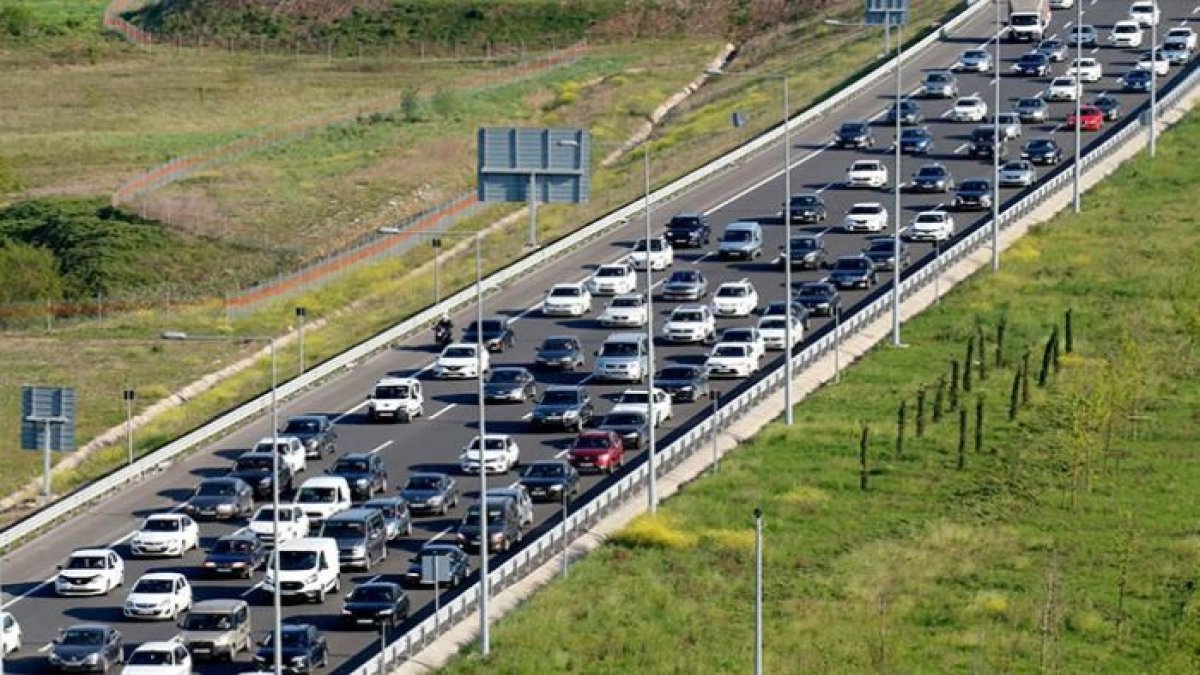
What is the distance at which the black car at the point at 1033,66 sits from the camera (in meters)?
166

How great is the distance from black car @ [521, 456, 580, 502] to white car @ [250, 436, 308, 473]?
6.99m

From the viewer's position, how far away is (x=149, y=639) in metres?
84.3

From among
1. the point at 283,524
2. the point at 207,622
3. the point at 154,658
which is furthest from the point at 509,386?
the point at 154,658

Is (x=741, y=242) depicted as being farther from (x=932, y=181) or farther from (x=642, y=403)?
(x=642, y=403)

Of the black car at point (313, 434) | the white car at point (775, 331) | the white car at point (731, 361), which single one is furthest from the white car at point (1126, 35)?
the black car at point (313, 434)

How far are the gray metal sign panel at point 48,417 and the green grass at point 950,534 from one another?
60.6 feet

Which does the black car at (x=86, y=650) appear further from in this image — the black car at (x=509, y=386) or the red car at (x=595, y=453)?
the black car at (x=509, y=386)

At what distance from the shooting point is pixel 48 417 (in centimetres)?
10481

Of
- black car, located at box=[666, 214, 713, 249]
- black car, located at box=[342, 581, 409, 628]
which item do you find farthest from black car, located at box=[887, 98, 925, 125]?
black car, located at box=[342, 581, 409, 628]

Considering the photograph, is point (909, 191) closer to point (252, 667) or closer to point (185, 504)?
point (185, 504)

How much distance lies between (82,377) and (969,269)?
1280 inches

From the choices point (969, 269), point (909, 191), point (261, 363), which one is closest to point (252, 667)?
point (261, 363)

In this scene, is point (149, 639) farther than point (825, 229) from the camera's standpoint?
No

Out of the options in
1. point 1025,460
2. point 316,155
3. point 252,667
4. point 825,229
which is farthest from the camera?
point 316,155
